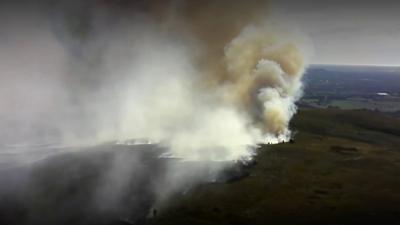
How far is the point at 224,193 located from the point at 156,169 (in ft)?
48.3

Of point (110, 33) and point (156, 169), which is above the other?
point (110, 33)

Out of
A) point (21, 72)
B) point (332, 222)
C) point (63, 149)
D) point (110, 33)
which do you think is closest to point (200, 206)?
point (332, 222)

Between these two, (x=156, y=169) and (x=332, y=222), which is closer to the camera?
(x=332, y=222)

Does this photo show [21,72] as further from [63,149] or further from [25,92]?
[63,149]

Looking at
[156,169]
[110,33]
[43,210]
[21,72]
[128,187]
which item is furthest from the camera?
[21,72]

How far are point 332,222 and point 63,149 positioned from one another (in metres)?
48.2

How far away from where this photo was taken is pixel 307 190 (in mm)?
81062

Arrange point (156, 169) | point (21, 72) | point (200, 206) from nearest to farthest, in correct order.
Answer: point (200, 206) < point (156, 169) < point (21, 72)

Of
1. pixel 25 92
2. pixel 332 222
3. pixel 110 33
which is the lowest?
pixel 332 222

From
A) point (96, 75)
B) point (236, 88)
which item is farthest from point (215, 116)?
point (96, 75)

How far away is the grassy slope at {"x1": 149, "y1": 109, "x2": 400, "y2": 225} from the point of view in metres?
64.7

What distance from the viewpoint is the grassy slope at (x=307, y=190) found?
6469 centimetres

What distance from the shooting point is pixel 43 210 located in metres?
59.6

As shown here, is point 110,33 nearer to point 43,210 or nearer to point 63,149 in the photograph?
point 63,149
